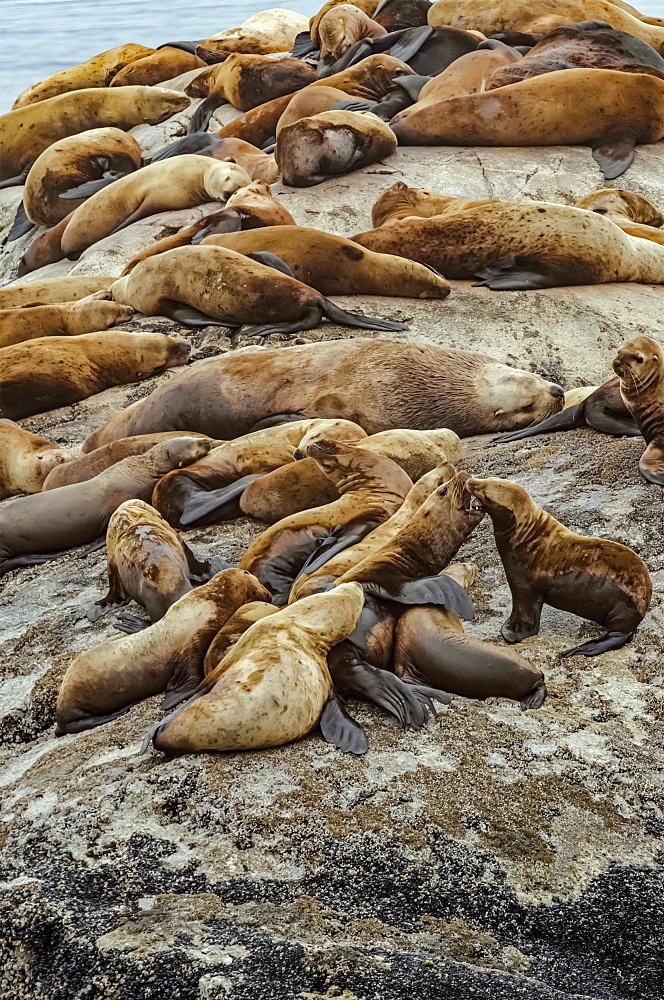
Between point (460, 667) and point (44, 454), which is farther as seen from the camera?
point (44, 454)

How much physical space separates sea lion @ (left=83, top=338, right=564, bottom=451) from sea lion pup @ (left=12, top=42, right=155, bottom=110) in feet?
35.2

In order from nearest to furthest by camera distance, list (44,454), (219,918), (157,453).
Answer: (219,918), (157,453), (44,454)

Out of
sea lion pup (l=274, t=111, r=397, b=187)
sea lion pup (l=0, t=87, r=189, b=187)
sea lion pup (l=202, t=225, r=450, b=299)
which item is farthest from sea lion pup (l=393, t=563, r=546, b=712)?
sea lion pup (l=0, t=87, r=189, b=187)

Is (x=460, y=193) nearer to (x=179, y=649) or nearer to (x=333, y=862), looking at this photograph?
(x=179, y=649)

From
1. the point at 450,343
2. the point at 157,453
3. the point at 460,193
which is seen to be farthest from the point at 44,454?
the point at 460,193

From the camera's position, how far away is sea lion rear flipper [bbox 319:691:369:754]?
2.86m

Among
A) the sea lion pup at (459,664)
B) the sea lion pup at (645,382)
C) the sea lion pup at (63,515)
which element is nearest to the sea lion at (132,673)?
the sea lion pup at (459,664)

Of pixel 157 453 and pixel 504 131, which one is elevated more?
pixel 504 131

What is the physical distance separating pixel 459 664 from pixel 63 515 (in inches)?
100

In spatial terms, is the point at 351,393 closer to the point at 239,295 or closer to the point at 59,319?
the point at 239,295

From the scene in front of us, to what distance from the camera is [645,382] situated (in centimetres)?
467

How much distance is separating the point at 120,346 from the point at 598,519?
377 centimetres

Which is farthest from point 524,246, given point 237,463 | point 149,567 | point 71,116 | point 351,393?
point 71,116

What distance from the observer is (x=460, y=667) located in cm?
311
